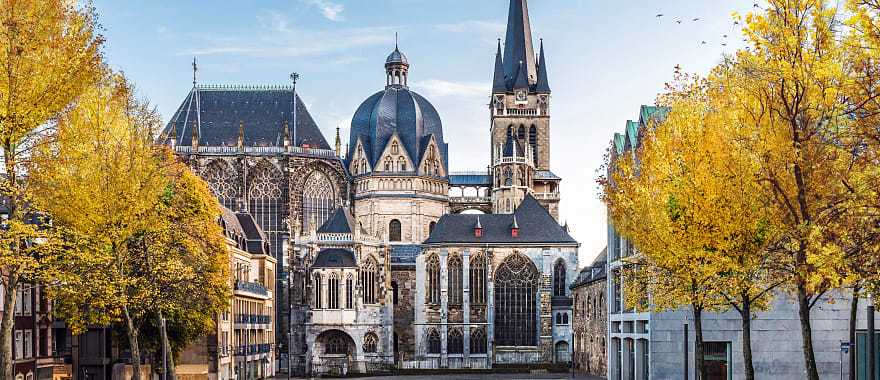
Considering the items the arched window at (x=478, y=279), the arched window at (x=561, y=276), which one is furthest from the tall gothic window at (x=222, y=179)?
the arched window at (x=561, y=276)

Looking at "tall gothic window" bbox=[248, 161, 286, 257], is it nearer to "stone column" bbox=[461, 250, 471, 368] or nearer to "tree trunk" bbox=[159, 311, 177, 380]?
"stone column" bbox=[461, 250, 471, 368]

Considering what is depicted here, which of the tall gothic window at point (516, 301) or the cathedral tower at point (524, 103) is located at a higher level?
the cathedral tower at point (524, 103)

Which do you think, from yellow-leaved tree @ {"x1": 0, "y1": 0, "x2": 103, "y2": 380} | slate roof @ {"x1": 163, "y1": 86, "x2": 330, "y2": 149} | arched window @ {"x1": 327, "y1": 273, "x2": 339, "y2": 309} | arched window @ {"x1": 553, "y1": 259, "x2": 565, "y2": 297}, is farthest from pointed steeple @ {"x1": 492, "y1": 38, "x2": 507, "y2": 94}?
yellow-leaved tree @ {"x1": 0, "y1": 0, "x2": 103, "y2": 380}

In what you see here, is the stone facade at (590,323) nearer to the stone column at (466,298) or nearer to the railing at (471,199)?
the stone column at (466,298)

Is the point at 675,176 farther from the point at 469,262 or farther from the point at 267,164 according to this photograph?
the point at 267,164

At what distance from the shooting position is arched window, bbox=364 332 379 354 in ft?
314

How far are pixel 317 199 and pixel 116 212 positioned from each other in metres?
72.3

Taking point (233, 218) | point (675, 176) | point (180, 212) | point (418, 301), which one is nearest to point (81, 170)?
point (180, 212)

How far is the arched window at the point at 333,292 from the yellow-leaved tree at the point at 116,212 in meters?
47.5

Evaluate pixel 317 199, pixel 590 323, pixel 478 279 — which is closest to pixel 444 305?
pixel 478 279

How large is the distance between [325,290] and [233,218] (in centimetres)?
1409

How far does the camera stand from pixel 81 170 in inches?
1391

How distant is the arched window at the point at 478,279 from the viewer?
102 metres

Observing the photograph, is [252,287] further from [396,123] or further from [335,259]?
[396,123]
